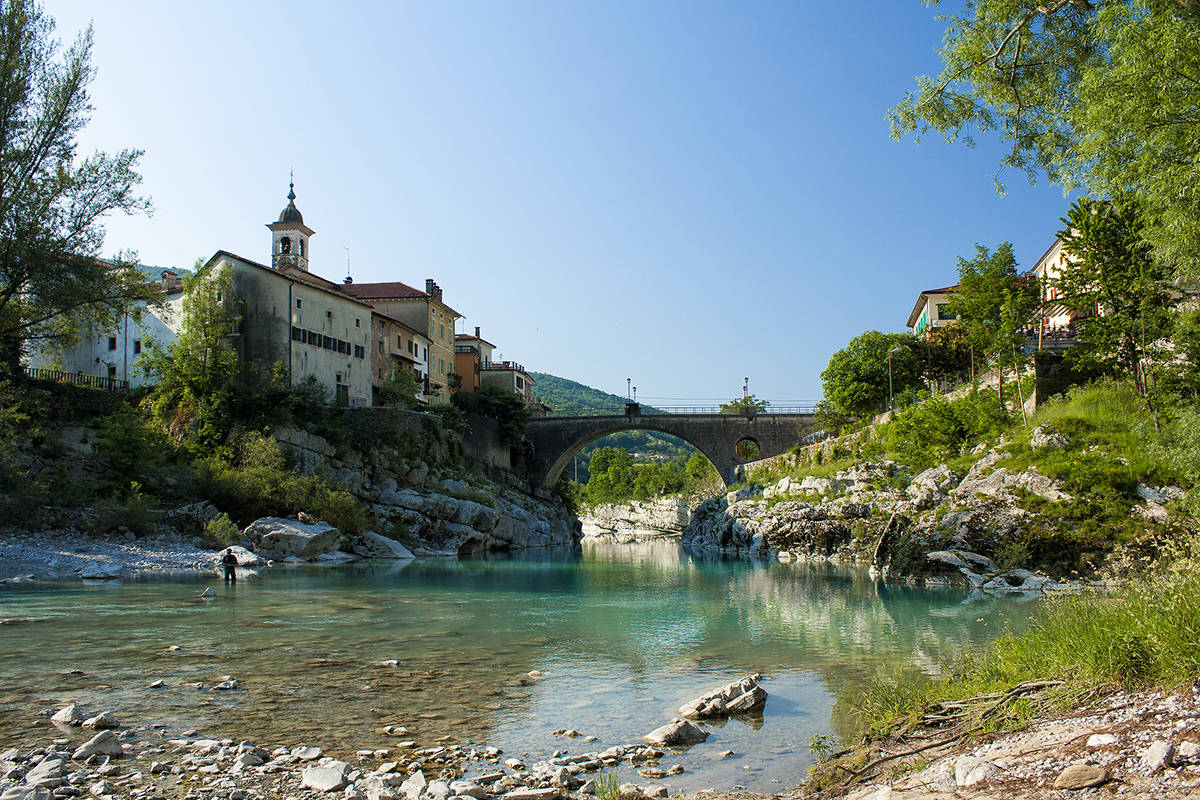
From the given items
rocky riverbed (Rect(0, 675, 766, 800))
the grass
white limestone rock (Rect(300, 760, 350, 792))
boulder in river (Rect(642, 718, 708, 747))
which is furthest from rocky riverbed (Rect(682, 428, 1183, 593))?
white limestone rock (Rect(300, 760, 350, 792))

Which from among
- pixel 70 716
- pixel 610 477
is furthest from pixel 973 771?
pixel 610 477

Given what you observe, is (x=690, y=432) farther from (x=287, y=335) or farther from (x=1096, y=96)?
(x=1096, y=96)

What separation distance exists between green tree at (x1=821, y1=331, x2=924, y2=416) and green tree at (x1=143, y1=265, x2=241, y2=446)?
136 ft

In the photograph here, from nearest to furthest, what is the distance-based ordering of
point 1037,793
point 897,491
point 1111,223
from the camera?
point 1037,793, point 1111,223, point 897,491

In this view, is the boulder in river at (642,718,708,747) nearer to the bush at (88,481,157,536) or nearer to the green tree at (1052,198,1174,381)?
the green tree at (1052,198,1174,381)

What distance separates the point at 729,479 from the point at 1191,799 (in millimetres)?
68555

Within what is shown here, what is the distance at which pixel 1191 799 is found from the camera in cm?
402

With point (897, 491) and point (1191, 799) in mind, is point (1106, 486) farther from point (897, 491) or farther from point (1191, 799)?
point (1191, 799)

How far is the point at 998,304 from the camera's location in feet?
124

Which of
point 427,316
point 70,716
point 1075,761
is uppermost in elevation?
point 427,316

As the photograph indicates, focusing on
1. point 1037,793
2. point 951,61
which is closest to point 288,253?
point 951,61

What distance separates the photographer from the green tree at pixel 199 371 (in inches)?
1714

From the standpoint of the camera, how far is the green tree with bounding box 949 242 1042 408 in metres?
33.6

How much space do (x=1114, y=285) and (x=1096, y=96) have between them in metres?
16.5
